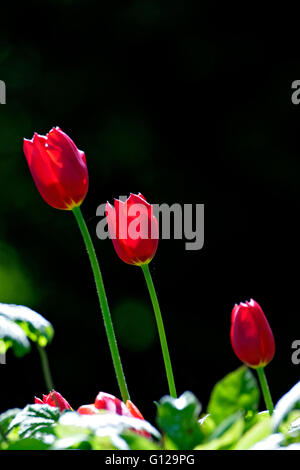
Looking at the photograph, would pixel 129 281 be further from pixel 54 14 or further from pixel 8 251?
pixel 54 14

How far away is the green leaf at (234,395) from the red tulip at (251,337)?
151 mm

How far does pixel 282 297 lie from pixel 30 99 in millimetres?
1397

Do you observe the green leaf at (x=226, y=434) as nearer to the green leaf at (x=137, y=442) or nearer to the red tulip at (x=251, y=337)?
the green leaf at (x=137, y=442)

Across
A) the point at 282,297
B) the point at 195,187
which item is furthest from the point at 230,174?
the point at 282,297

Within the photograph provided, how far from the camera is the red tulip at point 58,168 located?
25.2 inches

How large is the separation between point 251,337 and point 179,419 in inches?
8.0

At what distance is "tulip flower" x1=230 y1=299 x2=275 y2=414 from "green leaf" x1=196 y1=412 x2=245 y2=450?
0.19 metres

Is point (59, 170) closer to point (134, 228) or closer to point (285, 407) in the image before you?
point (134, 228)

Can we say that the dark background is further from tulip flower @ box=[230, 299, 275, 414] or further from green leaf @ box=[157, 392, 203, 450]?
green leaf @ box=[157, 392, 203, 450]

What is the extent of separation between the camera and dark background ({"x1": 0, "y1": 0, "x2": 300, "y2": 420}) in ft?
10.5

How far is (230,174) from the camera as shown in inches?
133

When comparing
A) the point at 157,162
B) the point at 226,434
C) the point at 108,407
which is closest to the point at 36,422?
the point at 108,407

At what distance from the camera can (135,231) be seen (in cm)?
66

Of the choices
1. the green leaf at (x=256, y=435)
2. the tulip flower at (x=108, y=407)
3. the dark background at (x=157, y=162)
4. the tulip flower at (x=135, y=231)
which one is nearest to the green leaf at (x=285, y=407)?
the green leaf at (x=256, y=435)
